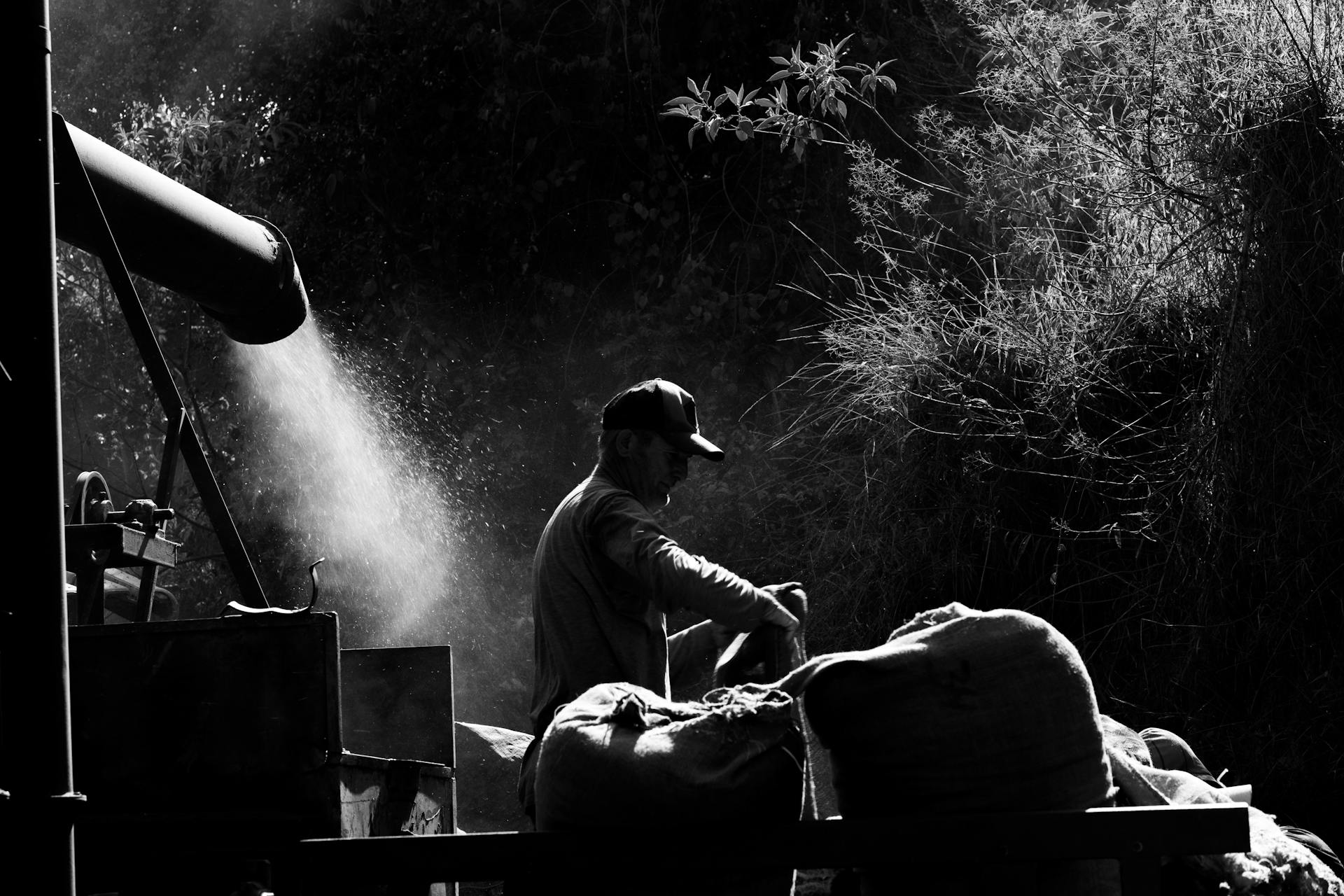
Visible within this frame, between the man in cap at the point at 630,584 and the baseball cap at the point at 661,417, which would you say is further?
the baseball cap at the point at 661,417

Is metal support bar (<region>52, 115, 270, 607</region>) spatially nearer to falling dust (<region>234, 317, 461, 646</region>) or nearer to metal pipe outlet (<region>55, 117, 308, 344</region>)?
metal pipe outlet (<region>55, 117, 308, 344</region>)

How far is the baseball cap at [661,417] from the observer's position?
3.29 m

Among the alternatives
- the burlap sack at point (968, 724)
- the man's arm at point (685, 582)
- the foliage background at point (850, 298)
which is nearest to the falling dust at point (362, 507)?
the foliage background at point (850, 298)

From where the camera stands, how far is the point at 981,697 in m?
2.40

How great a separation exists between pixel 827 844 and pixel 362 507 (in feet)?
25.1

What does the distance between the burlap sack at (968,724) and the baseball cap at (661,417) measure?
37.4 inches

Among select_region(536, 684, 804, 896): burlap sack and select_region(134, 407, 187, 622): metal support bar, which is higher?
select_region(134, 407, 187, 622): metal support bar

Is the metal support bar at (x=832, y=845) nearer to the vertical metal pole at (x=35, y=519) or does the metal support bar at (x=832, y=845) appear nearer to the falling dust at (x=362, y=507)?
the vertical metal pole at (x=35, y=519)

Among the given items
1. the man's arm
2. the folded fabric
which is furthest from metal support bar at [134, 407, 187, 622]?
the folded fabric

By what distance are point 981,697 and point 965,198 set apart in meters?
5.37

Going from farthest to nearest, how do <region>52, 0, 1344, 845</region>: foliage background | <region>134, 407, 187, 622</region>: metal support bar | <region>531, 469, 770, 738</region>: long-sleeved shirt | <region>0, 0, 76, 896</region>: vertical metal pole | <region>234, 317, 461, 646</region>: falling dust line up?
<region>234, 317, 461, 646</region>: falling dust
<region>52, 0, 1344, 845</region>: foliage background
<region>134, 407, 187, 622</region>: metal support bar
<region>531, 469, 770, 738</region>: long-sleeved shirt
<region>0, 0, 76, 896</region>: vertical metal pole

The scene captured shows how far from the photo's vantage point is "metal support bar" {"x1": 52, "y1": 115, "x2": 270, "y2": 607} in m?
3.60

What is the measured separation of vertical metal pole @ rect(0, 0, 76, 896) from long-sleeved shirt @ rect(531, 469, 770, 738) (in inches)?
42.3

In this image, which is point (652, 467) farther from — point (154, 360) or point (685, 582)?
point (154, 360)
